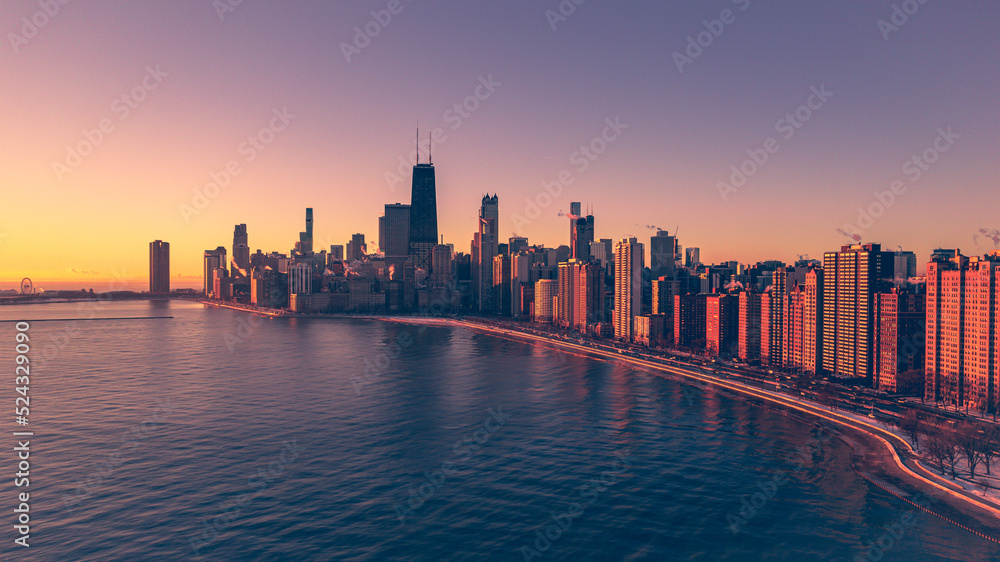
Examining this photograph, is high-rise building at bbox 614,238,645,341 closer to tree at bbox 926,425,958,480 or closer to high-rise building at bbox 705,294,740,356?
high-rise building at bbox 705,294,740,356

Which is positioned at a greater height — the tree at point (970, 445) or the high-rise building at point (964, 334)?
the high-rise building at point (964, 334)

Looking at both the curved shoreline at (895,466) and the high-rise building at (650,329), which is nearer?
the curved shoreline at (895,466)

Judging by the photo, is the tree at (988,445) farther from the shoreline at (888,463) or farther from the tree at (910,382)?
the tree at (910,382)

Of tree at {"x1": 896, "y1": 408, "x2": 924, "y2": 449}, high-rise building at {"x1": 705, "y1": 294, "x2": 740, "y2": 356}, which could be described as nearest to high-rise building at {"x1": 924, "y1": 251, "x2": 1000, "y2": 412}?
tree at {"x1": 896, "y1": 408, "x2": 924, "y2": 449}

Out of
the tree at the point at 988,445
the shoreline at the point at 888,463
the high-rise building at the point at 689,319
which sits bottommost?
the shoreline at the point at 888,463

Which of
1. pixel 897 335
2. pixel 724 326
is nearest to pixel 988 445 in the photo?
pixel 897 335

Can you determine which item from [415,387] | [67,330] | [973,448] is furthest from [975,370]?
[67,330]

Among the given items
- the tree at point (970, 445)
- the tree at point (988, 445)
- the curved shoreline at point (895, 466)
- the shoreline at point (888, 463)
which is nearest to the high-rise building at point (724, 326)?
the shoreline at point (888, 463)

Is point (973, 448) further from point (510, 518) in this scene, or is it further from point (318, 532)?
point (318, 532)
